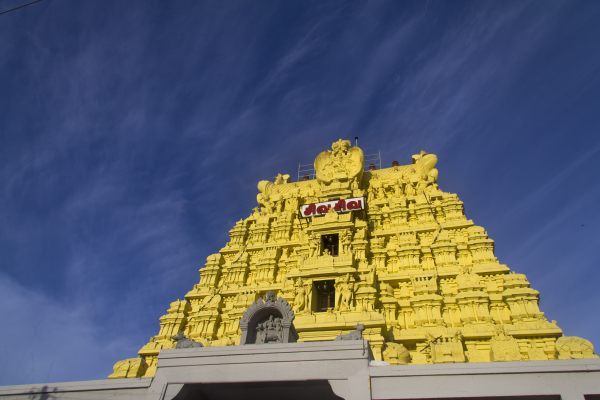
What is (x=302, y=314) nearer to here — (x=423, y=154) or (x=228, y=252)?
(x=228, y=252)

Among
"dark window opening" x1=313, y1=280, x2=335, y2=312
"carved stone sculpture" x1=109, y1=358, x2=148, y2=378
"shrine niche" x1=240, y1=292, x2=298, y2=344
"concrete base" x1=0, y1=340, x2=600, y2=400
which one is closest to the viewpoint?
"concrete base" x1=0, y1=340, x2=600, y2=400

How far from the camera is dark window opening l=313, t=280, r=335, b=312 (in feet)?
75.1

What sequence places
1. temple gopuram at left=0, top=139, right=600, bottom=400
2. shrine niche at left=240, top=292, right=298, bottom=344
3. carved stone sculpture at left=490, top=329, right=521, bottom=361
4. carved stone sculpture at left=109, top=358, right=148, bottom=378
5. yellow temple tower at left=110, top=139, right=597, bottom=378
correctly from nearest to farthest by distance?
temple gopuram at left=0, top=139, right=600, bottom=400 < shrine niche at left=240, top=292, right=298, bottom=344 < carved stone sculpture at left=490, top=329, right=521, bottom=361 < yellow temple tower at left=110, top=139, right=597, bottom=378 < carved stone sculpture at left=109, top=358, right=148, bottom=378

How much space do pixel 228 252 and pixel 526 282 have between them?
61.9 ft

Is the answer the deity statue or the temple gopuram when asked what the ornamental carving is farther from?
the deity statue

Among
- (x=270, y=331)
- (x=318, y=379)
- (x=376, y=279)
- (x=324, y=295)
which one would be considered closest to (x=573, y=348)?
(x=376, y=279)

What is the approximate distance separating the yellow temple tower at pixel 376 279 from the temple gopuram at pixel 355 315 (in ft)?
0.24

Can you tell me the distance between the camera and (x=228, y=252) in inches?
1141

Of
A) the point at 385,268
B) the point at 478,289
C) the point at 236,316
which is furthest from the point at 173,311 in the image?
the point at 478,289

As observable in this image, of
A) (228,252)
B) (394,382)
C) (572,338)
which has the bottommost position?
(394,382)

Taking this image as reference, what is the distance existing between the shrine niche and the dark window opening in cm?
769

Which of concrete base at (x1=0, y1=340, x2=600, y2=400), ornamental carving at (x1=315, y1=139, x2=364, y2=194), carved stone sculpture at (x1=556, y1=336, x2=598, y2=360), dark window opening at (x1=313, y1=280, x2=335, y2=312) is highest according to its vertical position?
ornamental carving at (x1=315, y1=139, x2=364, y2=194)

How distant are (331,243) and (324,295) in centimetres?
417

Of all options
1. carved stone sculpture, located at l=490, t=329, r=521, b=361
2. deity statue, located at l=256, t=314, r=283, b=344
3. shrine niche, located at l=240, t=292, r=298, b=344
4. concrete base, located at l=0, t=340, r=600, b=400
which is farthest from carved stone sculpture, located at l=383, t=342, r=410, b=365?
deity statue, located at l=256, t=314, r=283, b=344
